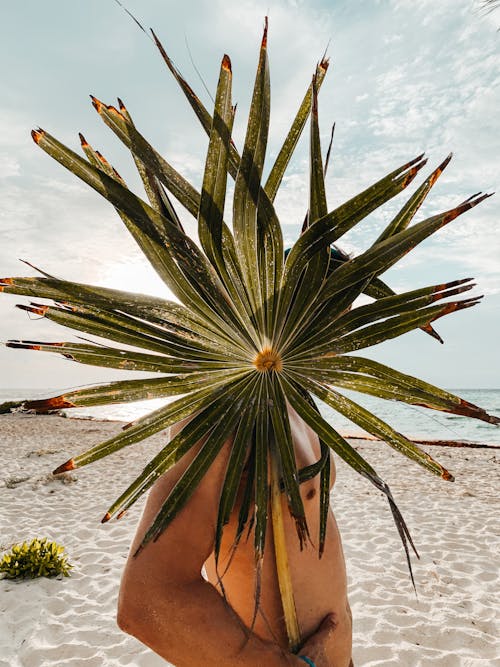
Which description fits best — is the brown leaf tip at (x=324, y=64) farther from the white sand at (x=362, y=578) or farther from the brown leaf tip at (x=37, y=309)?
the white sand at (x=362, y=578)

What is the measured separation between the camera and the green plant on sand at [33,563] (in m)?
5.18

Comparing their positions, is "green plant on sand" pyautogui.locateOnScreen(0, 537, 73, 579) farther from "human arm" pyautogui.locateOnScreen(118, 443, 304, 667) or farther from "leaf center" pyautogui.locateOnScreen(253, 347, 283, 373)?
"leaf center" pyautogui.locateOnScreen(253, 347, 283, 373)

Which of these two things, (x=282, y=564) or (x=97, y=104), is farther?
(x=282, y=564)

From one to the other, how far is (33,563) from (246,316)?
5.54 metres

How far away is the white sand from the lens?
13.0 ft

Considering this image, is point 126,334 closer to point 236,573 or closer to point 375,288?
point 375,288

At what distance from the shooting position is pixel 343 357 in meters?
1.01

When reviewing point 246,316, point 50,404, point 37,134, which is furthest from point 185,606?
point 37,134

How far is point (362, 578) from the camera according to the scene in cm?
541

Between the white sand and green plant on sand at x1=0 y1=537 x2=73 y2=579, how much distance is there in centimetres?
12

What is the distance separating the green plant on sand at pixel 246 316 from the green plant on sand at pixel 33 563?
17.0 ft

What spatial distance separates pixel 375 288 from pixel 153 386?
2.12ft

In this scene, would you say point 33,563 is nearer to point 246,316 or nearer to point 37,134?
point 246,316

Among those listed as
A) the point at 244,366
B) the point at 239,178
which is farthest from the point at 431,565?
the point at 239,178
